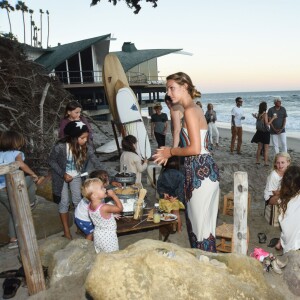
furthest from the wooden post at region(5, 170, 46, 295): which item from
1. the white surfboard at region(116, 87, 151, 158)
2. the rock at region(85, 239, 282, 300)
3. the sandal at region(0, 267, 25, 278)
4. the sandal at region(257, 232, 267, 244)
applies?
the white surfboard at region(116, 87, 151, 158)

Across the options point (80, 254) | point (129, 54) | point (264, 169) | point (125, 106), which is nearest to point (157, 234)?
point (80, 254)

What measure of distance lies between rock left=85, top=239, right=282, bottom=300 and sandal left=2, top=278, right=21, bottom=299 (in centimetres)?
126

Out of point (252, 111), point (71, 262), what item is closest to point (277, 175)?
point (71, 262)

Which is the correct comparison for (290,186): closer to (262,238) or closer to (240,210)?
(240,210)

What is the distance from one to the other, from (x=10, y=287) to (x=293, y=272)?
3278 millimetres

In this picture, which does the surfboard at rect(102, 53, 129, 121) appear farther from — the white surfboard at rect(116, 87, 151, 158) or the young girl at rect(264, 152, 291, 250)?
the young girl at rect(264, 152, 291, 250)

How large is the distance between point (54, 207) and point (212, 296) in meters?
3.96

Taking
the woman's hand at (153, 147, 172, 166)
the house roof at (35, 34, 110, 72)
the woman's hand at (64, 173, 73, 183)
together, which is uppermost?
the house roof at (35, 34, 110, 72)

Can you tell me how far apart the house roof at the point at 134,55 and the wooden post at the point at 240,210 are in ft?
91.1

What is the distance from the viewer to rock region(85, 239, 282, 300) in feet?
8.57

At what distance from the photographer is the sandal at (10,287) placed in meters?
3.43

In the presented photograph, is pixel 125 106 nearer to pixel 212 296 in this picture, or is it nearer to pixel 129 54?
pixel 212 296

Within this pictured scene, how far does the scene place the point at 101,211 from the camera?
3.57m

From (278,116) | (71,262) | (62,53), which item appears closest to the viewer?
(71,262)
